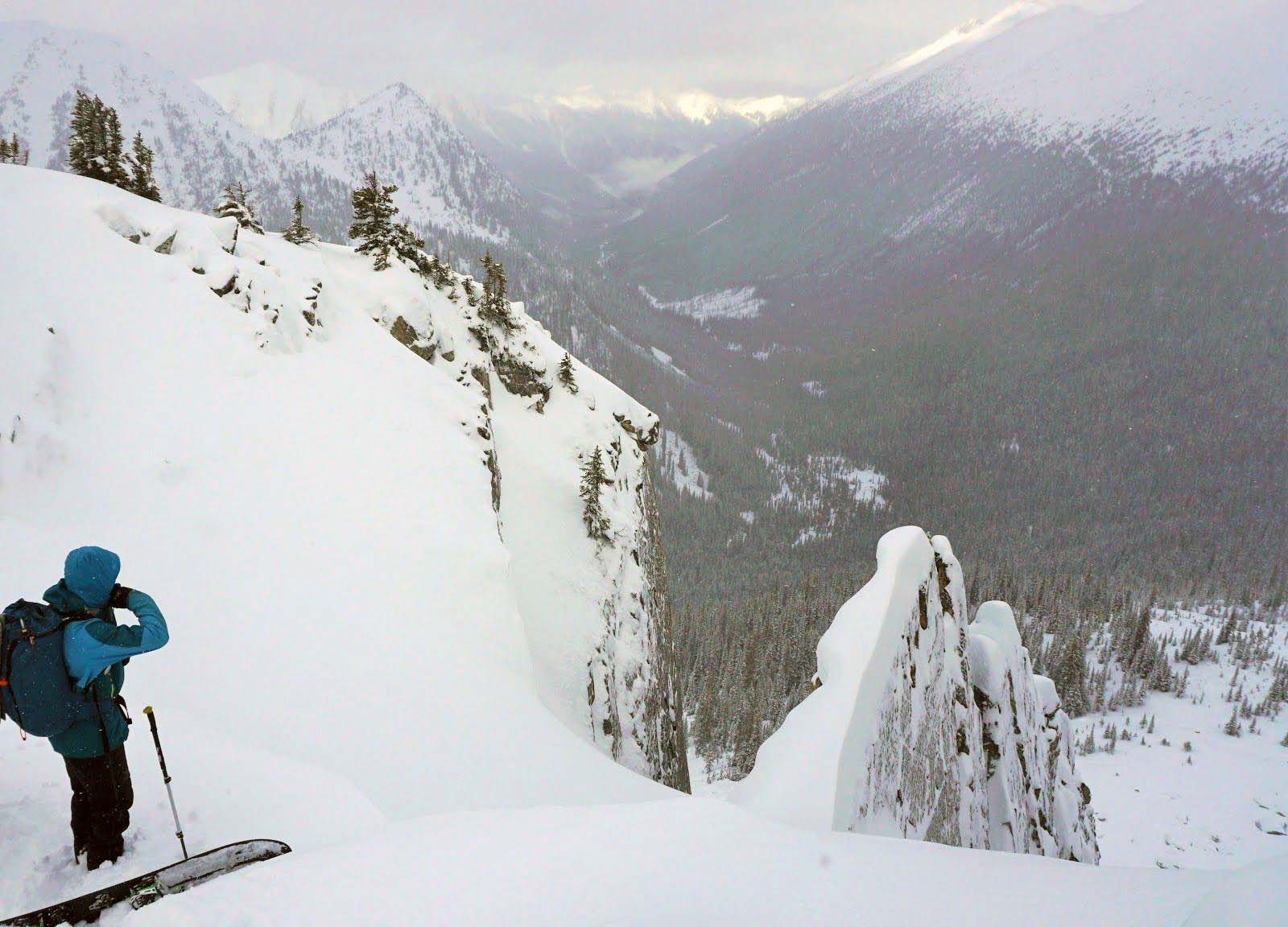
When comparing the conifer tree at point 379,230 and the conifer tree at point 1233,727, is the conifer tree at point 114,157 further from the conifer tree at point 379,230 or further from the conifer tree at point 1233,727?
the conifer tree at point 1233,727

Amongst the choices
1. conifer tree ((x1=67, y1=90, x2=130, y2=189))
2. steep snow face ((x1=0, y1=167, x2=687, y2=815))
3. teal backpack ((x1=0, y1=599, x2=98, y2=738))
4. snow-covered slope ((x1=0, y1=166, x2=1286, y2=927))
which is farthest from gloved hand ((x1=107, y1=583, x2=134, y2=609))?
conifer tree ((x1=67, y1=90, x2=130, y2=189))

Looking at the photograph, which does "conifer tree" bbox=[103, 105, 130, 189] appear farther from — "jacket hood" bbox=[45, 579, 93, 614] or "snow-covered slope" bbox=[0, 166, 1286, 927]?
"jacket hood" bbox=[45, 579, 93, 614]

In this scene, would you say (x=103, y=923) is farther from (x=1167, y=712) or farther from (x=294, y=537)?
(x=1167, y=712)

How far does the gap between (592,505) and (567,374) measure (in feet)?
23.9

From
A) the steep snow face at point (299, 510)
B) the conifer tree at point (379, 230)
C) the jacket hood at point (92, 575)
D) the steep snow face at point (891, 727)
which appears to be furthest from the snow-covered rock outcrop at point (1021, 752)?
the conifer tree at point (379, 230)

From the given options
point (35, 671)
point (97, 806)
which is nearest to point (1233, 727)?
point (97, 806)

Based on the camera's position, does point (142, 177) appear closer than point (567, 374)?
Yes

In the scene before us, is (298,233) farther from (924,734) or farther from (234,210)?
(924,734)

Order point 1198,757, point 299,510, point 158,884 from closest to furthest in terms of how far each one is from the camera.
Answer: point 158,884
point 299,510
point 1198,757

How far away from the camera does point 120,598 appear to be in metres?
4.92

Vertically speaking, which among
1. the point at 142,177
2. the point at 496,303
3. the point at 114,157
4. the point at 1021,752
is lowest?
the point at 1021,752

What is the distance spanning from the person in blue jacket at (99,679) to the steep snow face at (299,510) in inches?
73.3

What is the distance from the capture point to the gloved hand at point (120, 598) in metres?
4.89

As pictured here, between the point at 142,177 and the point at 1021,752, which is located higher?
the point at 142,177
